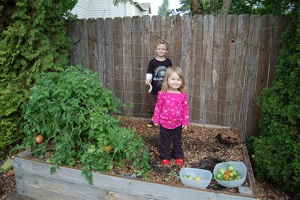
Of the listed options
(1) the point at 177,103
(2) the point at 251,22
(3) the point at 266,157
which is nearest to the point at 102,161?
(1) the point at 177,103

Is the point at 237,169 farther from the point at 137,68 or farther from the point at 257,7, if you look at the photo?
the point at 257,7

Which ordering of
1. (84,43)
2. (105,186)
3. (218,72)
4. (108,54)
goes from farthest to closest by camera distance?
1. (84,43)
2. (108,54)
3. (218,72)
4. (105,186)

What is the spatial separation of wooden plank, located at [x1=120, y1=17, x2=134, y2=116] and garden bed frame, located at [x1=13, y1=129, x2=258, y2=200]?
197cm

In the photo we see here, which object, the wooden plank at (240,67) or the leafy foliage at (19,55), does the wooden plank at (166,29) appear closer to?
the wooden plank at (240,67)

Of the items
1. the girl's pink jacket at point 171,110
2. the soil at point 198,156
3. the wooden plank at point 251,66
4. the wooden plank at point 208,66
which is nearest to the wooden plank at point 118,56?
the soil at point 198,156

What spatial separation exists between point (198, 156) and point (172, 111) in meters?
0.76

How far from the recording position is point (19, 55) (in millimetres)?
3453

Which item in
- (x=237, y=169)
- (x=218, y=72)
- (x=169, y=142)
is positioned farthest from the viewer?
(x=218, y=72)

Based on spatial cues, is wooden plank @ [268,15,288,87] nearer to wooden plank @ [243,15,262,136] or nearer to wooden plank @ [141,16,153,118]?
wooden plank @ [243,15,262,136]

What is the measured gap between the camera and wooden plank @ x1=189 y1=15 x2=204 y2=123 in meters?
3.98

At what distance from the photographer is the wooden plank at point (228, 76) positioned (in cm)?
383

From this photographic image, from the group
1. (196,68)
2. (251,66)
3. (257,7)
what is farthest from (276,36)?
(257,7)

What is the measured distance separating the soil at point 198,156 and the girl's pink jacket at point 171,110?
1.68 feet

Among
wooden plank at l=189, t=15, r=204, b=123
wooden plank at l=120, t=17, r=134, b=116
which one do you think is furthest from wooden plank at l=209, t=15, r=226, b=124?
wooden plank at l=120, t=17, r=134, b=116
